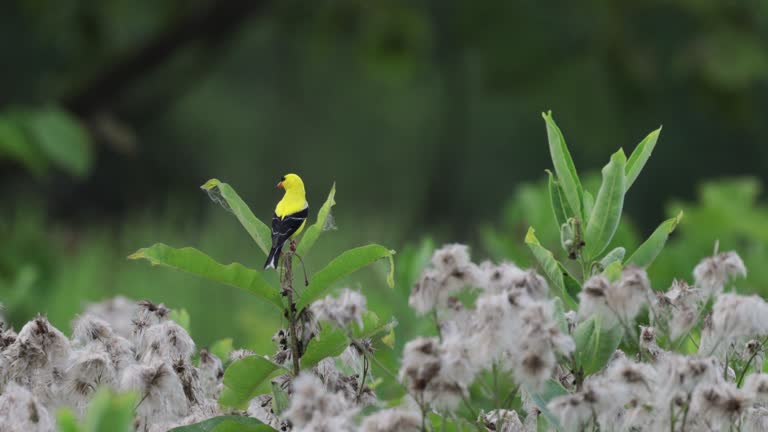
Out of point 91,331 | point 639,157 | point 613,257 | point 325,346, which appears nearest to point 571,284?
point 613,257

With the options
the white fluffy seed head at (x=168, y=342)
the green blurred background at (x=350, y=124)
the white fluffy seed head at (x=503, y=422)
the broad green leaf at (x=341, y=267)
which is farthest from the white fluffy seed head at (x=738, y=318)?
the green blurred background at (x=350, y=124)

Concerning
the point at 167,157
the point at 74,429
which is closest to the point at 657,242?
the point at 74,429

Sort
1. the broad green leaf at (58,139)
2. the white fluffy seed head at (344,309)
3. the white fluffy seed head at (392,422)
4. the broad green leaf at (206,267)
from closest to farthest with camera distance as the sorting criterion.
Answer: the white fluffy seed head at (392,422) < the white fluffy seed head at (344,309) < the broad green leaf at (206,267) < the broad green leaf at (58,139)

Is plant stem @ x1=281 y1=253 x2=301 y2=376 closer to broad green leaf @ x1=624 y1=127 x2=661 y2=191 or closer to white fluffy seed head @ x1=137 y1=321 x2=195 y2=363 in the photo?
white fluffy seed head @ x1=137 y1=321 x2=195 y2=363

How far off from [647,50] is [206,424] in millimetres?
7588

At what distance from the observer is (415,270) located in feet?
7.93

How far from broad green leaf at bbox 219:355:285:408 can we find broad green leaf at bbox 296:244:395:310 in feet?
0.29

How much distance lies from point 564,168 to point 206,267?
413mm

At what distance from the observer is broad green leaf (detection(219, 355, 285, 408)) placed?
1213mm

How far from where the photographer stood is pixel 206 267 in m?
1.24

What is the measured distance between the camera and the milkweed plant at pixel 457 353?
3.34 feet

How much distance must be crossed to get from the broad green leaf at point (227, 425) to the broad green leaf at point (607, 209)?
0.40m

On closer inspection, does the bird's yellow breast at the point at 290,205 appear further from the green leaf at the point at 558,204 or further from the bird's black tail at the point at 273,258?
the green leaf at the point at 558,204

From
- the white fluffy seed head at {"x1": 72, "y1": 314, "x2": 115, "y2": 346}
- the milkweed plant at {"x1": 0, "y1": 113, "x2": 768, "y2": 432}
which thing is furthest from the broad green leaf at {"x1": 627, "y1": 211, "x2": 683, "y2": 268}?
the white fluffy seed head at {"x1": 72, "y1": 314, "x2": 115, "y2": 346}
